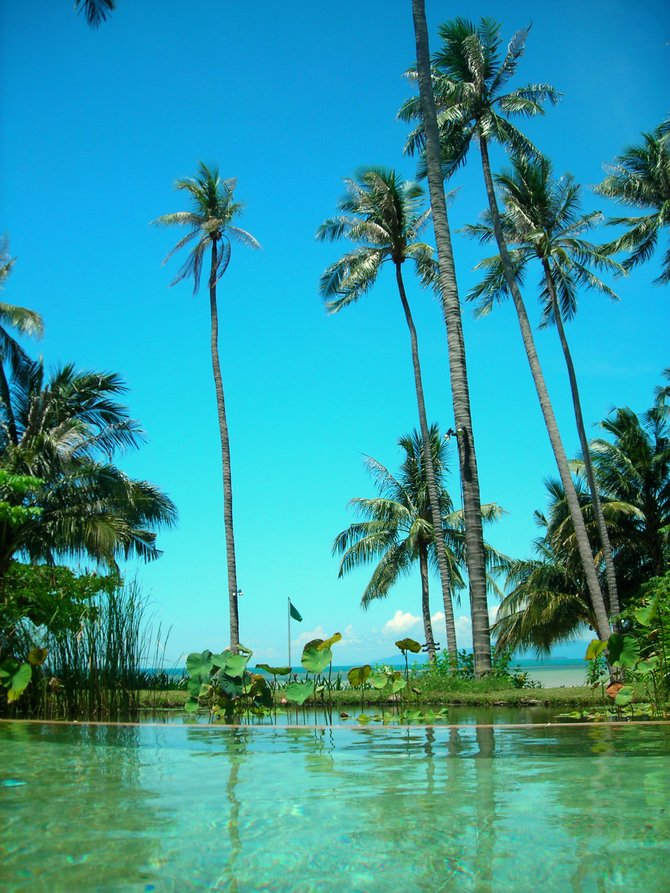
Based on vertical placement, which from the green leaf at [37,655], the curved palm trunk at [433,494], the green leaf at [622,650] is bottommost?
the green leaf at [622,650]

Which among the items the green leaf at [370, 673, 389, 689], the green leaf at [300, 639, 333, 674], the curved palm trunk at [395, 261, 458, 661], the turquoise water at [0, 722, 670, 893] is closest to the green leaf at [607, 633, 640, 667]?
the green leaf at [370, 673, 389, 689]

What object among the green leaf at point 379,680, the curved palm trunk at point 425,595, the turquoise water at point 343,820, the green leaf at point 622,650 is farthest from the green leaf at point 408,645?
the curved palm trunk at point 425,595

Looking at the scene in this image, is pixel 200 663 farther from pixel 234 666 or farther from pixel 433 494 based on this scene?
pixel 433 494

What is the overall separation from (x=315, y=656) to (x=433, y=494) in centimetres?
1014

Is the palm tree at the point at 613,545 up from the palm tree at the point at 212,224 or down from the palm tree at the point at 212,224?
down

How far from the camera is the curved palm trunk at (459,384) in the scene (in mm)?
13000

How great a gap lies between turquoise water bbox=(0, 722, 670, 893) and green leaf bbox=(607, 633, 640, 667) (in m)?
3.52

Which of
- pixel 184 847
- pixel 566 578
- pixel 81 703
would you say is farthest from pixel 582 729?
pixel 566 578

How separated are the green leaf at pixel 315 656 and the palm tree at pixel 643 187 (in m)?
17.4

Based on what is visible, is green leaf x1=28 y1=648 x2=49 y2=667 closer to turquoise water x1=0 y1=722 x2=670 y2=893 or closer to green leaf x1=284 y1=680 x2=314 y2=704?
green leaf x1=284 y1=680 x2=314 y2=704

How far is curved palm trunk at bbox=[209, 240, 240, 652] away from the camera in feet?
63.4

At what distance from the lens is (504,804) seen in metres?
2.79

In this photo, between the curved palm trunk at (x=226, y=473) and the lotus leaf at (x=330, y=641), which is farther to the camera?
the curved palm trunk at (x=226, y=473)

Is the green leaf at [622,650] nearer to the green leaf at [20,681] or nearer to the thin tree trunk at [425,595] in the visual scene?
the green leaf at [20,681]
